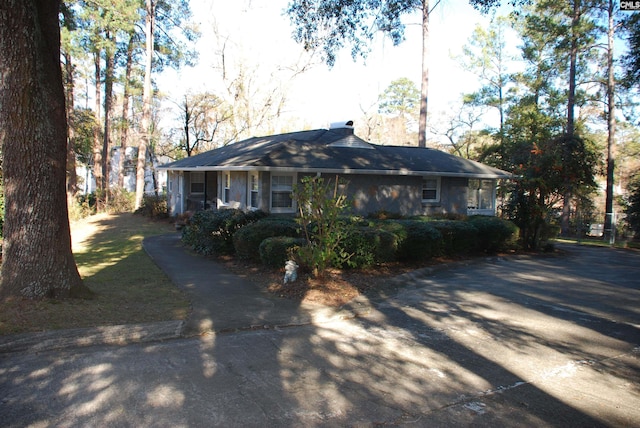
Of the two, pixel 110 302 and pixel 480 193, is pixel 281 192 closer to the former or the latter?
pixel 110 302

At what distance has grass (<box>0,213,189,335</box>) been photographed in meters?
6.09

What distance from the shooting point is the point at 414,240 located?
1152cm

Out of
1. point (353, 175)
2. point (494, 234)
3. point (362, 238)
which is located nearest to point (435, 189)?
point (353, 175)

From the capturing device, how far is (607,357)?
19.0ft

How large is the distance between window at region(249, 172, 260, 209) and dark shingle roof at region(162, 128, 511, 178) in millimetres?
712

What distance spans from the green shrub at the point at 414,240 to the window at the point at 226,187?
9512 mm

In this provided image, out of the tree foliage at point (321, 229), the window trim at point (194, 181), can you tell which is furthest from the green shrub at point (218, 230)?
the window trim at point (194, 181)

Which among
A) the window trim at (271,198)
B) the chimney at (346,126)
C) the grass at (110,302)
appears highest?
the chimney at (346,126)

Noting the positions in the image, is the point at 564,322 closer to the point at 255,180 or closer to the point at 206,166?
the point at 255,180

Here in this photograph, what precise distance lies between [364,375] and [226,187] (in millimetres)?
15717

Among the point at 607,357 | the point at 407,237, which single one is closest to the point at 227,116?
the point at 407,237

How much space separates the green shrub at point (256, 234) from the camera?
36.8 feet

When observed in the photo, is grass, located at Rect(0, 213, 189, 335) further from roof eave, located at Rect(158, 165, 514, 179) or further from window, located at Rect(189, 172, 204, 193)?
window, located at Rect(189, 172, 204, 193)

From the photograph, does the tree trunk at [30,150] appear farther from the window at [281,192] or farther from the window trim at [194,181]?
the window trim at [194,181]
